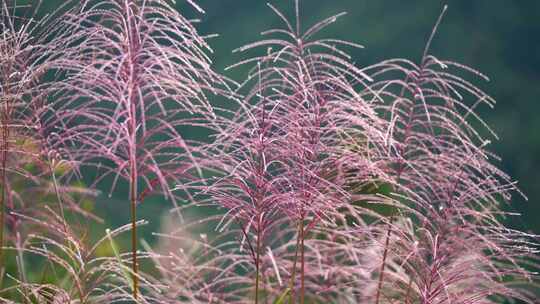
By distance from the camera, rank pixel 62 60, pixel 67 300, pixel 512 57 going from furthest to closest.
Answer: pixel 512 57
pixel 67 300
pixel 62 60

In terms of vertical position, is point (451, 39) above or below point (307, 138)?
above

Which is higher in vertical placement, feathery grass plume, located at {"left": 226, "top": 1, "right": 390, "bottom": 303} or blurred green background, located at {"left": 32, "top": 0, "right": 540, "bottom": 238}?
blurred green background, located at {"left": 32, "top": 0, "right": 540, "bottom": 238}

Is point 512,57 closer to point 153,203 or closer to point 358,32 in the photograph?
point 358,32

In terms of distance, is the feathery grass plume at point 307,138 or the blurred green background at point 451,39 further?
the blurred green background at point 451,39

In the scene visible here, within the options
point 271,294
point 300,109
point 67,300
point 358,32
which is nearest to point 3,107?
point 67,300

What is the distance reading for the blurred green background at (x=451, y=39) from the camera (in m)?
5.81

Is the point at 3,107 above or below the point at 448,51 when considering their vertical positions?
below

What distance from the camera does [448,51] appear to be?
6203 millimetres

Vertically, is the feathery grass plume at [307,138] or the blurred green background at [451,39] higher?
the blurred green background at [451,39]

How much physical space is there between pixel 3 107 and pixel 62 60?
201 mm

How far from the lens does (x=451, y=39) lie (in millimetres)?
6234

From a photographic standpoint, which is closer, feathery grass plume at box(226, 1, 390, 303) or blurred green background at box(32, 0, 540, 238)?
feathery grass plume at box(226, 1, 390, 303)

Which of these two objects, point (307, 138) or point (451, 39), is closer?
point (307, 138)

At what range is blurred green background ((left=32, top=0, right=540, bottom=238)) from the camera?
5.81 m
